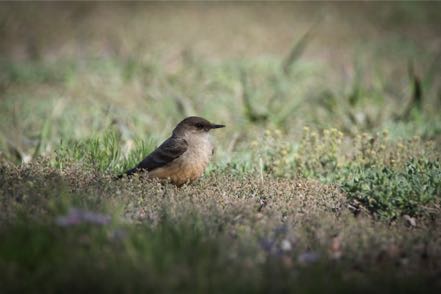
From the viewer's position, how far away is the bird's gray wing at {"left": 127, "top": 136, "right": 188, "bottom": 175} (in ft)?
21.2

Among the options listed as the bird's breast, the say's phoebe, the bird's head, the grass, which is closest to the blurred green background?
the grass

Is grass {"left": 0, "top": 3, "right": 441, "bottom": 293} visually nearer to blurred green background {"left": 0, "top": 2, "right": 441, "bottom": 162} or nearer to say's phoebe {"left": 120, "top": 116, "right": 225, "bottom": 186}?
blurred green background {"left": 0, "top": 2, "right": 441, "bottom": 162}

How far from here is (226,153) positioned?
789 centimetres

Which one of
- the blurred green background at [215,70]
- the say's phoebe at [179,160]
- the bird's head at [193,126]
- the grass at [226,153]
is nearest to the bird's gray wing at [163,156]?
the say's phoebe at [179,160]

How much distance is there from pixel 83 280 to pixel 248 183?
292 cm

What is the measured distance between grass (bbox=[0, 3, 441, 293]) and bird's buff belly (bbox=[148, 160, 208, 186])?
0.15 meters

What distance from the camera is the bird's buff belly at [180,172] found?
21.0 feet

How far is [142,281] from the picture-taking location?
3.60 m

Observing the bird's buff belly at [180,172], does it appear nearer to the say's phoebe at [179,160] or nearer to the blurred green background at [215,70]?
the say's phoebe at [179,160]

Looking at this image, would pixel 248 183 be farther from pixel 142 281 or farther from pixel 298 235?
pixel 142 281

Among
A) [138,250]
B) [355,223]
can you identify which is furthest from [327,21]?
[138,250]

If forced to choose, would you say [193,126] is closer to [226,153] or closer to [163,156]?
[163,156]

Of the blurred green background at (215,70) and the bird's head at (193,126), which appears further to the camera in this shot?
the blurred green background at (215,70)

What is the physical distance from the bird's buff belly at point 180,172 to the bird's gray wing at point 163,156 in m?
0.05
